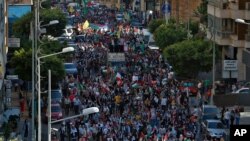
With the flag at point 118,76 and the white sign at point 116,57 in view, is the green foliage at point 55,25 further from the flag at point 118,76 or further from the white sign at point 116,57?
the flag at point 118,76

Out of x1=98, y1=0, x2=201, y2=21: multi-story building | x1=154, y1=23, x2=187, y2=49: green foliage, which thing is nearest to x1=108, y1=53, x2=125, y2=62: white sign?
x1=154, y1=23, x2=187, y2=49: green foliage

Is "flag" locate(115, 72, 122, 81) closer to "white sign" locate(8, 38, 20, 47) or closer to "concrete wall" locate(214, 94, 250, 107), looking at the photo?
"white sign" locate(8, 38, 20, 47)

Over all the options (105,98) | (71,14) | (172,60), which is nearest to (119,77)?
(172,60)

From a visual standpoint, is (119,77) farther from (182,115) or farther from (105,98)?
(182,115)

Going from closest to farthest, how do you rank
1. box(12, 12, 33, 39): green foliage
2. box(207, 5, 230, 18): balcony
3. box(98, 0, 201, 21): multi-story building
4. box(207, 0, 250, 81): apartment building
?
box(207, 0, 250, 81): apartment building → box(207, 5, 230, 18): balcony → box(12, 12, 33, 39): green foliage → box(98, 0, 201, 21): multi-story building

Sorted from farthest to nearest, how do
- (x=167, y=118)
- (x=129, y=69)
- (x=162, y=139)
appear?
(x=129, y=69) < (x=167, y=118) < (x=162, y=139)

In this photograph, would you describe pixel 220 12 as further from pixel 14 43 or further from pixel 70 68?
pixel 14 43
